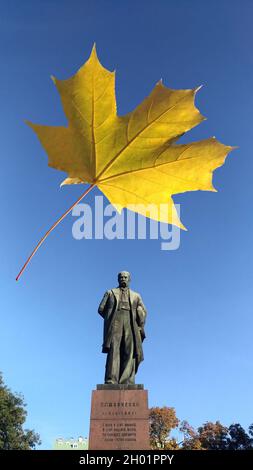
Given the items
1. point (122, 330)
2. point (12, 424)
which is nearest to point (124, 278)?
point (122, 330)

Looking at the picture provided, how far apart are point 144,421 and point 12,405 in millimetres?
29693

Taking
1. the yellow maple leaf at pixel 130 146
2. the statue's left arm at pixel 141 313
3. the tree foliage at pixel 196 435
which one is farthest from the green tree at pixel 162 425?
the yellow maple leaf at pixel 130 146

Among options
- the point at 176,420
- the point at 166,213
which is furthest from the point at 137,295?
the point at 176,420

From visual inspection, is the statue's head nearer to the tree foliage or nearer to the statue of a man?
the statue of a man

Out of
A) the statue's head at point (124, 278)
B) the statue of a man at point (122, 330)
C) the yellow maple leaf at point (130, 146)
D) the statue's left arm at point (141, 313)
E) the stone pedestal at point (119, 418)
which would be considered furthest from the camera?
the statue's head at point (124, 278)

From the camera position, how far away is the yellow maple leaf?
1226 mm

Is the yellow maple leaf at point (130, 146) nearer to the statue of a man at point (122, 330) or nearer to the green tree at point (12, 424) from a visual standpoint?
the statue of a man at point (122, 330)

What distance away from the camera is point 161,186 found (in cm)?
142

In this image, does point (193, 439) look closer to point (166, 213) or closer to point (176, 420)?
point (176, 420)

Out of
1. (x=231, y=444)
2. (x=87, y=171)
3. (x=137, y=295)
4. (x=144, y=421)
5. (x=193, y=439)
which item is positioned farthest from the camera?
(x=193, y=439)

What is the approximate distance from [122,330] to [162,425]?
104ft

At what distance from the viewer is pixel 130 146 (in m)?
1.38

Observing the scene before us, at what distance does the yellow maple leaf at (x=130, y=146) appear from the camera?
123 centimetres

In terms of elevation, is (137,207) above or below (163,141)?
below
